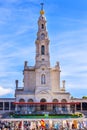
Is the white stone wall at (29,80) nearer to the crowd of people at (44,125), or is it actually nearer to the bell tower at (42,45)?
the bell tower at (42,45)

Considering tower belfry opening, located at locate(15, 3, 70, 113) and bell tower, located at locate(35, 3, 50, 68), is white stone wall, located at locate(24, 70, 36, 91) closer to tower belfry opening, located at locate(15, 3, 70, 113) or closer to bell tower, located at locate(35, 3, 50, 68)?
tower belfry opening, located at locate(15, 3, 70, 113)

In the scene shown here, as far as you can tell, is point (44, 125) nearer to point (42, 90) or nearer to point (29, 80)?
point (42, 90)

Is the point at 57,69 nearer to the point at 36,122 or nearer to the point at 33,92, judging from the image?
the point at 33,92

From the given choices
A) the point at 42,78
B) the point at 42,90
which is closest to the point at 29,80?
the point at 42,78

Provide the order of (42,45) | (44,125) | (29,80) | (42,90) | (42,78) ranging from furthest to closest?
(42,45)
(29,80)
(42,78)
(42,90)
(44,125)

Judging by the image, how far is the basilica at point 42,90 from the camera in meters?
99.6

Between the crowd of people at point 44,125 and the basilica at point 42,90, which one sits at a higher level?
the basilica at point 42,90

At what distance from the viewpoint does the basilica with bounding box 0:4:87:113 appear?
9962 cm

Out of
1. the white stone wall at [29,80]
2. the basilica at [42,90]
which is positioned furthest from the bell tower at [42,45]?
the white stone wall at [29,80]

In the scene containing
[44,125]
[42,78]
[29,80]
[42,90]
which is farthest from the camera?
[29,80]

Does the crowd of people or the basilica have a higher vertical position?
the basilica

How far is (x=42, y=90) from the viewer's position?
10125 centimetres

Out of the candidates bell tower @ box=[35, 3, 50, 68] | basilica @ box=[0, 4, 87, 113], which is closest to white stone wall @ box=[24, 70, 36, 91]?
basilica @ box=[0, 4, 87, 113]

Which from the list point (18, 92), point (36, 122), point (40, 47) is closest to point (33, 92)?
point (18, 92)
